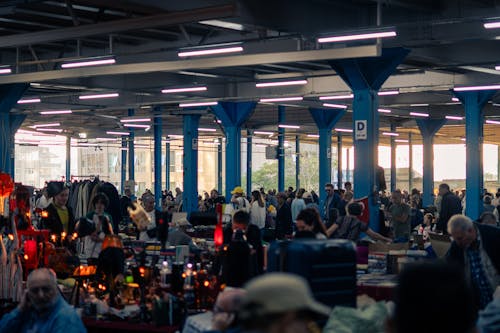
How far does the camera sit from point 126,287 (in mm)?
8352

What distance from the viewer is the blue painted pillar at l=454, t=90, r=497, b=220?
23.0 m

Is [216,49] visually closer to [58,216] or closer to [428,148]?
[58,216]

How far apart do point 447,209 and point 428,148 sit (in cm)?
1772

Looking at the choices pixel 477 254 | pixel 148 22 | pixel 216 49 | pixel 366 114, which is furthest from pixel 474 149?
pixel 477 254

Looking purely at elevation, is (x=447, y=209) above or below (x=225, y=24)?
below

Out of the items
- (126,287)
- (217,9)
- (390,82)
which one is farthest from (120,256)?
(390,82)

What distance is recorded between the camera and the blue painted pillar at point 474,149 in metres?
23.0

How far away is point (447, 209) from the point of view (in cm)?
1748

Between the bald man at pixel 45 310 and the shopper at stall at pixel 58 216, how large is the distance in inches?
167

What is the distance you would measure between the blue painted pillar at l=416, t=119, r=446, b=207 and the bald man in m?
29.3

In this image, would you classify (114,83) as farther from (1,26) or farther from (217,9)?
(217,9)

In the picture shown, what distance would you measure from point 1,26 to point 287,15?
20.5 feet

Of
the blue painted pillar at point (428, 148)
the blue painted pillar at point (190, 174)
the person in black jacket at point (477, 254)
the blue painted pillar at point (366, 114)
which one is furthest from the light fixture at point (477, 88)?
the person in black jacket at point (477, 254)

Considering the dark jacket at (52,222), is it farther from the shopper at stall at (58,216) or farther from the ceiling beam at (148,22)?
the ceiling beam at (148,22)
